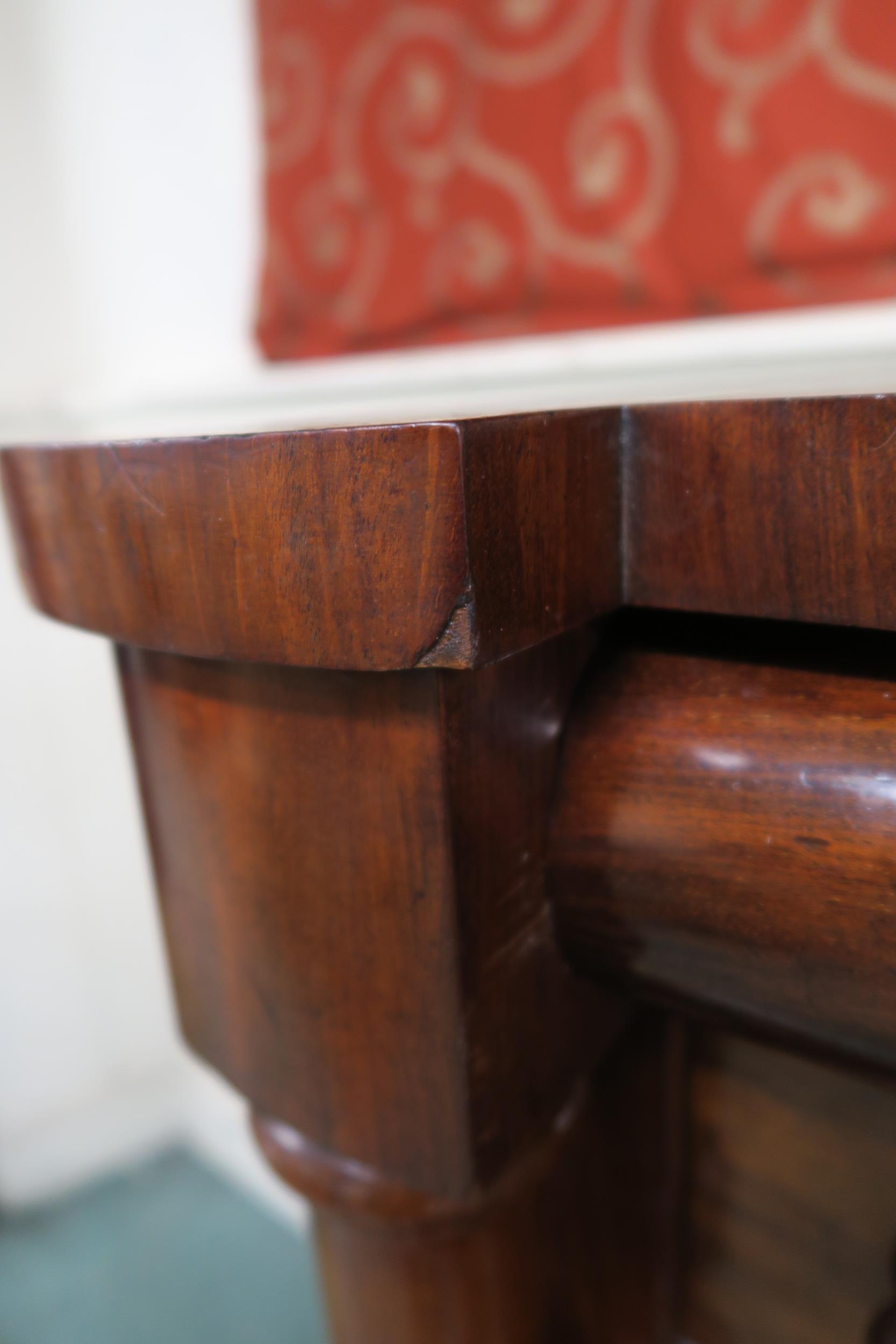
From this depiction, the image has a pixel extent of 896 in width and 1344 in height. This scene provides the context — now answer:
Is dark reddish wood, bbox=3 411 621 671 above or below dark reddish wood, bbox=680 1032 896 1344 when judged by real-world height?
above

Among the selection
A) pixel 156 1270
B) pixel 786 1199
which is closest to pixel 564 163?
pixel 786 1199

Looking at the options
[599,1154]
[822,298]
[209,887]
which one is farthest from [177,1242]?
[822,298]

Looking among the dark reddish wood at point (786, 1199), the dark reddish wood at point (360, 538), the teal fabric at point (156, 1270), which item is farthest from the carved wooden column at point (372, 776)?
the teal fabric at point (156, 1270)

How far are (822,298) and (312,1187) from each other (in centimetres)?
42

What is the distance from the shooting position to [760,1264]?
0.36 m

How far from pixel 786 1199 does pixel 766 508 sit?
290 mm

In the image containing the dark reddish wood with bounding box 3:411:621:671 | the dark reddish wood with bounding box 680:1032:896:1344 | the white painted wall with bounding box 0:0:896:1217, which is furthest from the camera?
the white painted wall with bounding box 0:0:896:1217

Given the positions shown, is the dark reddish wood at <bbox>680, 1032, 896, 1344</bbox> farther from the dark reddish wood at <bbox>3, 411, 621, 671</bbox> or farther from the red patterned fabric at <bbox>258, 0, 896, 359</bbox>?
the red patterned fabric at <bbox>258, 0, 896, 359</bbox>

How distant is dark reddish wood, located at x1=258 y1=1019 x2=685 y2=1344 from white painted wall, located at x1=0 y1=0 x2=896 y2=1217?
0.41m

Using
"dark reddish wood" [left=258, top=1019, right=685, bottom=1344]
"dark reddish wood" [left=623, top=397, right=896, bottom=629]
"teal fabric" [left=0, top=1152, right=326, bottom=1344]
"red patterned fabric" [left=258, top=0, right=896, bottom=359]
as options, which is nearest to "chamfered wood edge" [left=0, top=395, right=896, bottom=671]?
"dark reddish wood" [left=623, top=397, right=896, bottom=629]

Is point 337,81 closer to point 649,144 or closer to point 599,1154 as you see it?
point 649,144

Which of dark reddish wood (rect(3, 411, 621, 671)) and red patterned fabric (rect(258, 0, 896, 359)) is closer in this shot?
dark reddish wood (rect(3, 411, 621, 671))

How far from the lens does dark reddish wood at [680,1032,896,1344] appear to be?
323 millimetres

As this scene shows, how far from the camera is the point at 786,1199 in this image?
1.13 ft
